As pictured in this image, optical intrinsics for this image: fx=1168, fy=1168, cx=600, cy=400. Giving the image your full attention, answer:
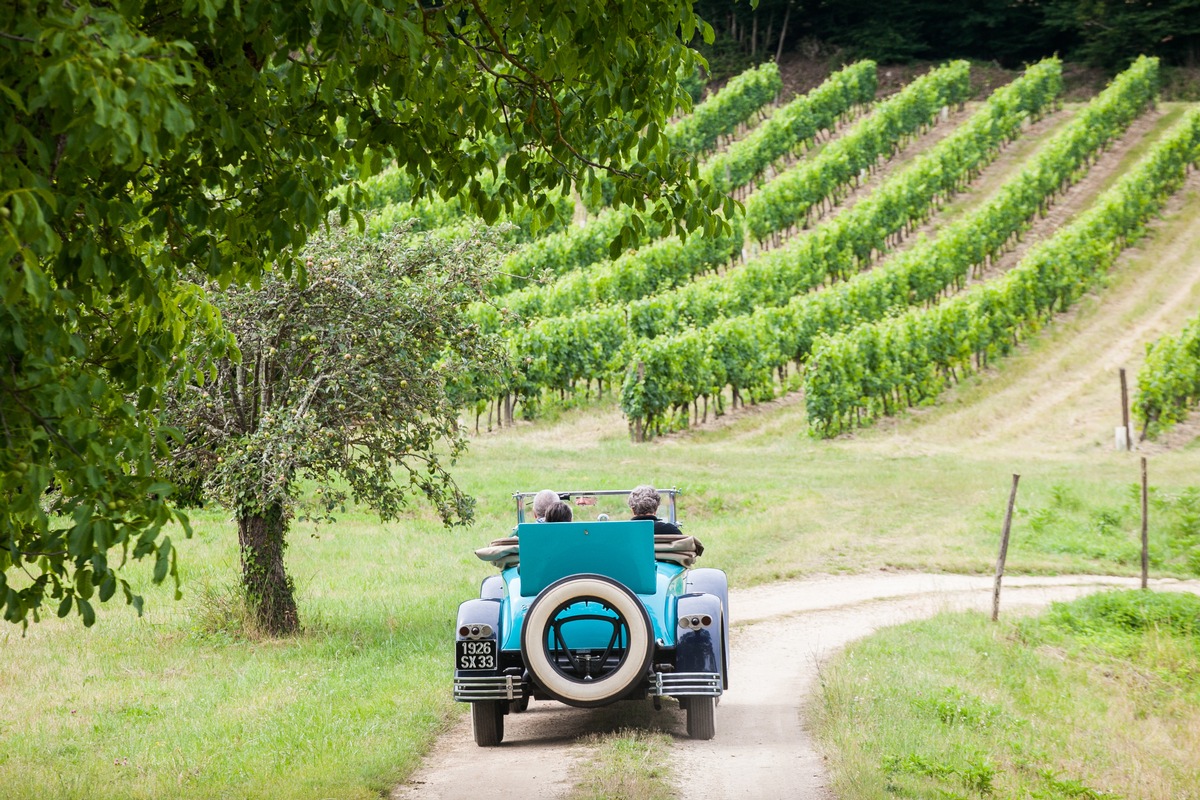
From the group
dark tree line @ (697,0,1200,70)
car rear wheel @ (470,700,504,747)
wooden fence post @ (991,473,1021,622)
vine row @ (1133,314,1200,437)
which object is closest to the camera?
car rear wheel @ (470,700,504,747)

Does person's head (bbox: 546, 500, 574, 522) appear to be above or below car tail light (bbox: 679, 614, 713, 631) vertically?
above

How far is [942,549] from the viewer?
1520cm

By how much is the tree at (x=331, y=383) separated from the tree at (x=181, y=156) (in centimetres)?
326

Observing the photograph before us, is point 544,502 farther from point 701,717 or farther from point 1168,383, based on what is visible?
point 1168,383

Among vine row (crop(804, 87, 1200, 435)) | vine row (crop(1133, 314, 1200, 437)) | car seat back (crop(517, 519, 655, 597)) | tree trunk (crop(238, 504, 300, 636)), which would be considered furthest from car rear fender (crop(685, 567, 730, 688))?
vine row (crop(1133, 314, 1200, 437))

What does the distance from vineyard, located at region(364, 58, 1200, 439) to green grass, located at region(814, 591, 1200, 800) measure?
4332 millimetres

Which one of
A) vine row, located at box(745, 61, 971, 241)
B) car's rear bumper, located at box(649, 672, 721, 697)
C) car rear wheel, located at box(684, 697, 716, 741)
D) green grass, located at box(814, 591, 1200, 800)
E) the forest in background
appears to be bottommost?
green grass, located at box(814, 591, 1200, 800)

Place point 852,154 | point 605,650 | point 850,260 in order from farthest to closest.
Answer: point 852,154, point 850,260, point 605,650

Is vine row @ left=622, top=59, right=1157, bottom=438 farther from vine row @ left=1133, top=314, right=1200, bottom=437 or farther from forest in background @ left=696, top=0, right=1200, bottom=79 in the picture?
forest in background @ left=696, top=0, right=1200, bottom=79

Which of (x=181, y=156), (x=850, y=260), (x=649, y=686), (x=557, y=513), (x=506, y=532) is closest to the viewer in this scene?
(x=181, y=156)

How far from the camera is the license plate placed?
692cm

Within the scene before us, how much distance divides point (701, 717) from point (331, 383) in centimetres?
430

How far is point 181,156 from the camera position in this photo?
15.6ft

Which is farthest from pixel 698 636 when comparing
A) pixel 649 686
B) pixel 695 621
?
pixel 649 686
